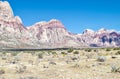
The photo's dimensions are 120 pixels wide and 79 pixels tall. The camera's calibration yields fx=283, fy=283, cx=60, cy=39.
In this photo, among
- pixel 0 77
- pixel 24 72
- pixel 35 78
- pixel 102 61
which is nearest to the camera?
pixel 35 78

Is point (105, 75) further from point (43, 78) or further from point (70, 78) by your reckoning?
point (43, 78)

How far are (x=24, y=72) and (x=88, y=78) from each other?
558cm

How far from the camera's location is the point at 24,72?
69.4 ft

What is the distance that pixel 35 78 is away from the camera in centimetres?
1748

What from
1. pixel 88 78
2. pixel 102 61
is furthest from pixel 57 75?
pixel 102 61

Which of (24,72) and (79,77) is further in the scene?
(24,72)

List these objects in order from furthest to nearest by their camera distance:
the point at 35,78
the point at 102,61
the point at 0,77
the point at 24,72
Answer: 1. the point at 102,61
2. the point at 24,72
3. the point at 0,77
4. the point at 35,78

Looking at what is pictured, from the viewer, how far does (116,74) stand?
19219 mm

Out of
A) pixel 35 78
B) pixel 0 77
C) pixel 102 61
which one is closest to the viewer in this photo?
pixel 35 78

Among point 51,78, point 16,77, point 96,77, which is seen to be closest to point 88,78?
point 96,77

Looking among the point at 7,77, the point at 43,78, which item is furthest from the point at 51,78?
the point at 7,77

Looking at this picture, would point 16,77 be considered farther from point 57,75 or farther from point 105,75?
point 105,75

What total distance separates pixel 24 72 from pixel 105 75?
6123 millimetres

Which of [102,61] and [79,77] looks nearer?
[79,77]
